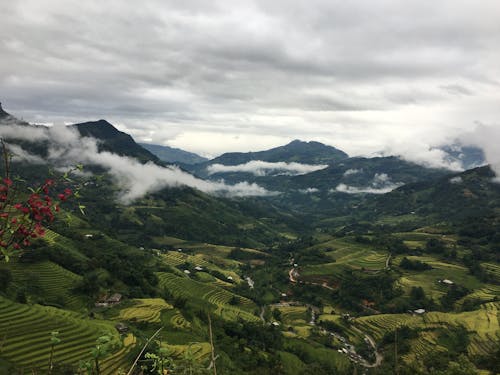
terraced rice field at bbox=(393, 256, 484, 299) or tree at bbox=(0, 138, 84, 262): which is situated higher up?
tree at bbox=(0, 138, 84, 262)

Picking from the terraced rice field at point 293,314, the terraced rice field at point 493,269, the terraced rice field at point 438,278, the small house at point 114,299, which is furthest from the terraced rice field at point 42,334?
the terraced rice field at point 493,269

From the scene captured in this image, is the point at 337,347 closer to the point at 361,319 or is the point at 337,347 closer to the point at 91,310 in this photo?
the point at 361,319

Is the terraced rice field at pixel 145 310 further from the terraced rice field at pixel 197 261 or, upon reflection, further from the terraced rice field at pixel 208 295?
the terraced rice field at pixel 197 261

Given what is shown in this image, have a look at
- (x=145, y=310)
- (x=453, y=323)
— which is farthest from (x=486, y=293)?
(x=145, y=310)

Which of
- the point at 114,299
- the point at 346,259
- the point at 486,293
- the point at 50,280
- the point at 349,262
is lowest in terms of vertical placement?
the point at 346,259

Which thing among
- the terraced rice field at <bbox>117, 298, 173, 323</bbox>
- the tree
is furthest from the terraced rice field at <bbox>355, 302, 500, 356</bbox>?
the tree

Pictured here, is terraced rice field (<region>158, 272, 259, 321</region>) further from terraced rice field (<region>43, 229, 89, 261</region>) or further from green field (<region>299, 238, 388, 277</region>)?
green field (<region>299, 238, 388, 277</region>)

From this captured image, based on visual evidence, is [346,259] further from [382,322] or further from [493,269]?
[493,269]
